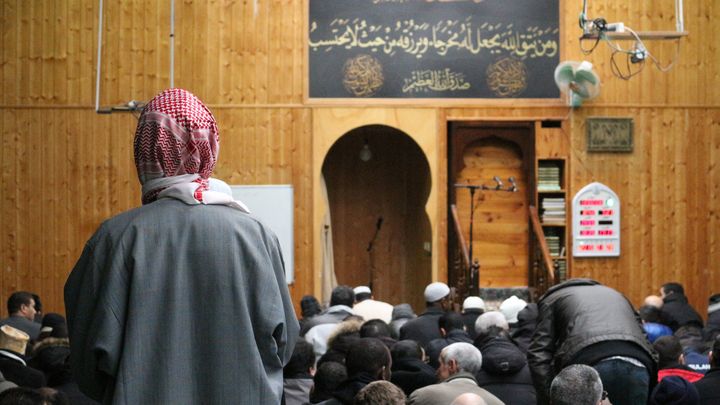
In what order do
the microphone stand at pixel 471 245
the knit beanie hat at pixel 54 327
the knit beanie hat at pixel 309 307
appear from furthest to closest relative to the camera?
the microphone stand at pixel 471 245 < the knit beanie hat at pixel 309 307 < the knit beanie hat at pixel 54 327

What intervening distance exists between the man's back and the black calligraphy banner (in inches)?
409

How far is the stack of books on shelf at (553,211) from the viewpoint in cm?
1259

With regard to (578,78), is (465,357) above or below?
below

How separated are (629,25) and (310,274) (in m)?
4.66

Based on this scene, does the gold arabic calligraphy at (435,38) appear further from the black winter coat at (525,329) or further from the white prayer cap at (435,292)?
the black winter coat at (525,329)

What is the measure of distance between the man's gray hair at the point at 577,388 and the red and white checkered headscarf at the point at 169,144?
2140mm

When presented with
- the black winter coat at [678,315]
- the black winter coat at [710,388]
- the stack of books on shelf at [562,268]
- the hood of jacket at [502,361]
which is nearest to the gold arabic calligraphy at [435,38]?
the stack of books on shelf at [562,268]

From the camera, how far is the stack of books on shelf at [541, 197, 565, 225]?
41.3ft

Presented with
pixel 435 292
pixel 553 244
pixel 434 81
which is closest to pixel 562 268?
pixel 553 244

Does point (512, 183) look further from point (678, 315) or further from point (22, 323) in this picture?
point (22, 323)

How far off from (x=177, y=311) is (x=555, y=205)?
10670mm

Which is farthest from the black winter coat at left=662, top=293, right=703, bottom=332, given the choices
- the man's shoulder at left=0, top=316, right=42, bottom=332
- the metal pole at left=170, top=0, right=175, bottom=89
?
the metal pole at left=170, top=0, right=175, bottom=89

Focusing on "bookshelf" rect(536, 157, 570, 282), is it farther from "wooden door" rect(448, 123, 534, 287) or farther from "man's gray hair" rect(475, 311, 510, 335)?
"man's gray hair" rect(475, 311, 510, 335)

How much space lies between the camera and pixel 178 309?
2.28 metres
